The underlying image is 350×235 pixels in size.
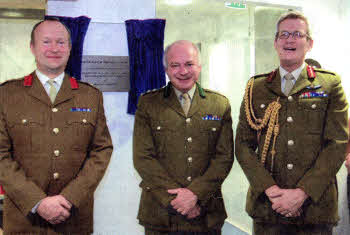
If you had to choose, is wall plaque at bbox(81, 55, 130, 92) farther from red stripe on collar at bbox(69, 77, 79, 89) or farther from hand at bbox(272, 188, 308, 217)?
hand at bbox(272, 188, 308, 217)

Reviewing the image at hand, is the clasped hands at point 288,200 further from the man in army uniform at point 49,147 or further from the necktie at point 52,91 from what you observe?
the necktie at point 52,91

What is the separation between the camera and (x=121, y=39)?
320cm

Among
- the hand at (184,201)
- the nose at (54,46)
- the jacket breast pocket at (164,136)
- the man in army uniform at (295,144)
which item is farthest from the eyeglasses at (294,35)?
the nose at (54,46)

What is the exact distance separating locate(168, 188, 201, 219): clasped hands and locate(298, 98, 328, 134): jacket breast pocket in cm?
76

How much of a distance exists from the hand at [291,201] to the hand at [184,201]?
0.46m

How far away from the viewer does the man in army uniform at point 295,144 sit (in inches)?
84.2

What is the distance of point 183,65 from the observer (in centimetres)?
238

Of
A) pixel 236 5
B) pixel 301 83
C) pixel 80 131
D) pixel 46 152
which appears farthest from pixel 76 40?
pixel 301 83

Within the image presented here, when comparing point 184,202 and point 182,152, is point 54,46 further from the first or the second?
point 184,202

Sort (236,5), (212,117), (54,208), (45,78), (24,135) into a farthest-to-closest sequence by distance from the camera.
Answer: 1. (236,5)
2. (212,117)
3. (45,78)
4. (24,135)
5. (54,208)

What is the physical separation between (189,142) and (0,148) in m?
1.07

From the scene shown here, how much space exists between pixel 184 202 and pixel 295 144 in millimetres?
711

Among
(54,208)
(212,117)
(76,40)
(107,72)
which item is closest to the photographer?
(54,208)

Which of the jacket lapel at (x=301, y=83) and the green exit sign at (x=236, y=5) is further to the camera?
the green exit sign at (x=236, y=5)
